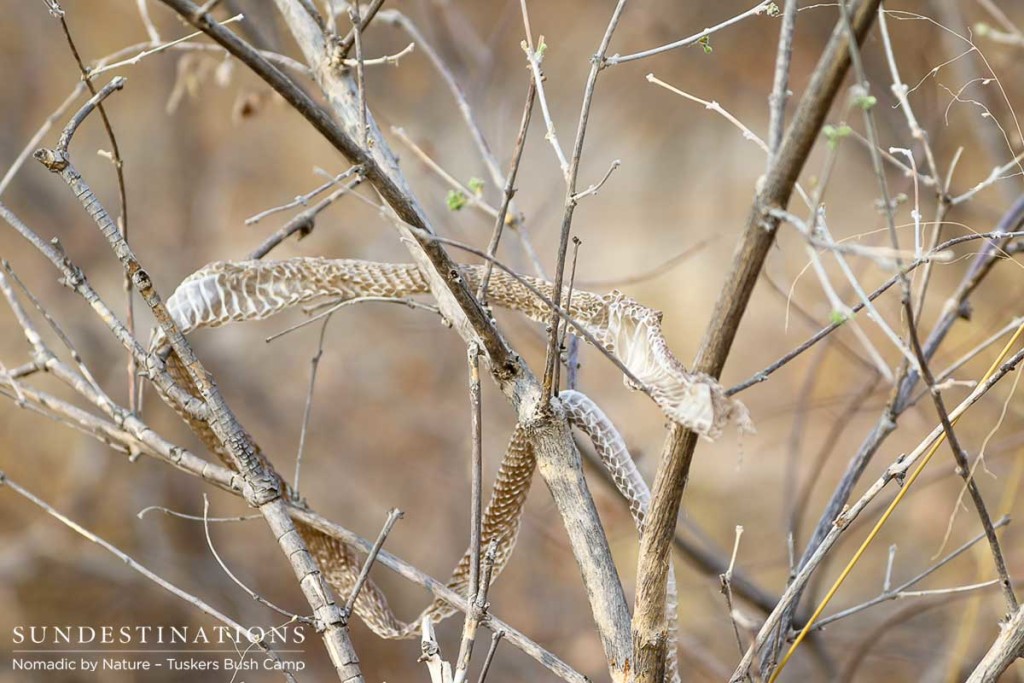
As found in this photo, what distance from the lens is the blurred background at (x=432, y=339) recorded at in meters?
1.96

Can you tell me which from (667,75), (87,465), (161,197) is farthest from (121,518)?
(667,75)

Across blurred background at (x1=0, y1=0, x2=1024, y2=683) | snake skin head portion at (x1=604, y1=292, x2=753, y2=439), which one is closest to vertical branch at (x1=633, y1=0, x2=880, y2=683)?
snake skin head portion at (x1=604, y1=292, x2=753, y2=439)

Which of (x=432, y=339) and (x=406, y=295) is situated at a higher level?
(x=432, y=339)

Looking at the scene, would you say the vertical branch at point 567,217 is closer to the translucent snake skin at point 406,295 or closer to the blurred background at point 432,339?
the translucent snake skin at point 406,295

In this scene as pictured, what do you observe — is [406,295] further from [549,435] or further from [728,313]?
[728,313]

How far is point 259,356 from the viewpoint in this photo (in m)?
2.15

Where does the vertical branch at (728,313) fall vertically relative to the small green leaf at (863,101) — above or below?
below

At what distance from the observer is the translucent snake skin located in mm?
541

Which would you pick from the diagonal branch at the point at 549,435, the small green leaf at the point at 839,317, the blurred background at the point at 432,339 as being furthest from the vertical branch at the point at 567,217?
the blurred background at the point at 432,339

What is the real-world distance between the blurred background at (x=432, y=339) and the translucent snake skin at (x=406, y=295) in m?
1.24

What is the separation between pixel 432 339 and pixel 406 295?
60.5 inches

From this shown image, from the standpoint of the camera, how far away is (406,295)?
671 millimetres

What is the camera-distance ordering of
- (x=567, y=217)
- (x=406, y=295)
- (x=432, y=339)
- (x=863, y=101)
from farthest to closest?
(x=432, y=339), (x=406, y=295), (x=567, y=217), (x=863, y=101)

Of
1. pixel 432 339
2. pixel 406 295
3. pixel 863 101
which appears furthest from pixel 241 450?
pixel 432 339
